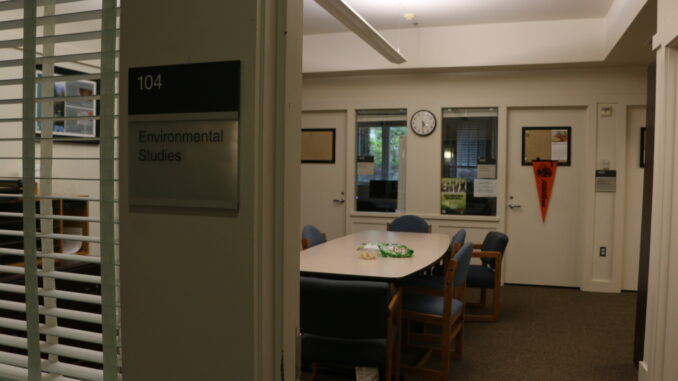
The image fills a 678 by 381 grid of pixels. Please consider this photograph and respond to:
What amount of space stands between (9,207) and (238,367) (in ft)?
10.3

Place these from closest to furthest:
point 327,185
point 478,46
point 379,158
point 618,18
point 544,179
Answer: point 618,18 → point 478,46 → point 544,179 → point 379,158 → point 327,185

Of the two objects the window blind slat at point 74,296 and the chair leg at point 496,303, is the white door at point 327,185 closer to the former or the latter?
→ the chair leg at point 496,303

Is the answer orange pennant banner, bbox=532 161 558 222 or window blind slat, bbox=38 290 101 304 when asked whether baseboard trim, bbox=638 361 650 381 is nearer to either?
orange pennant banner, bbox=532 161 558 222

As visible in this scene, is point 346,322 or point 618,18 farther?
point 618,18

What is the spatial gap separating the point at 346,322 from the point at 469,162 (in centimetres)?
430

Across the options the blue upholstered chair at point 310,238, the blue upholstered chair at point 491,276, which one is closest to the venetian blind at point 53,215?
the blue upholstered chair at point 310,238

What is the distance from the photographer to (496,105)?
618cm

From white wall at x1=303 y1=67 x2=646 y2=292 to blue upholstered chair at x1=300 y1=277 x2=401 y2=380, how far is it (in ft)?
13.0

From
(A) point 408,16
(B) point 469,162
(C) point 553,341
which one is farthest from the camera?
(B) point 469,162

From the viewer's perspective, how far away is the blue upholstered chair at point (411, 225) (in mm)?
5473

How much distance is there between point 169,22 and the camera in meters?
0.87

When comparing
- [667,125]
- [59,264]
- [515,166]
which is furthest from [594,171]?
[59,264]

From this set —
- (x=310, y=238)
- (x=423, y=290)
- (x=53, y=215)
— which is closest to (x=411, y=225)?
(x=310, y=238)

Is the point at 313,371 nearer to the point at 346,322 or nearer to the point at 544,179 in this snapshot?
the point at 346,322
